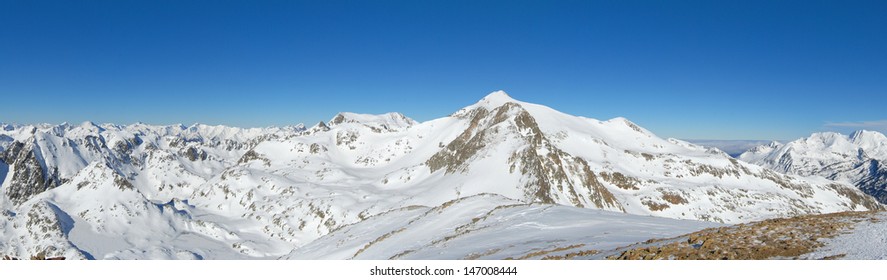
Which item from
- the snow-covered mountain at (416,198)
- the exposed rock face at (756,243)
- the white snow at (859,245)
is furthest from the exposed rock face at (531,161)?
the white snow at (859,245)

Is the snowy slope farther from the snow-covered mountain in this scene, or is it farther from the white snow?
the snow-covered mountain

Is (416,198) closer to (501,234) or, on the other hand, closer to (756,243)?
(501,234)

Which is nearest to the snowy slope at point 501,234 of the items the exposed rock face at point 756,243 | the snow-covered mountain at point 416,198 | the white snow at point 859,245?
the exposed rock face at point 756,243

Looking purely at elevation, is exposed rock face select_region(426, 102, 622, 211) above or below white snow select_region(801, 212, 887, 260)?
above

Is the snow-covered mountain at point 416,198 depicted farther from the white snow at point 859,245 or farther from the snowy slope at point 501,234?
the white snow at point 859,245

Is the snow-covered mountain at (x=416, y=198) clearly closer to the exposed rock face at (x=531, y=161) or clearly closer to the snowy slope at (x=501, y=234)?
the exposed rock face at (x=531, y=161)

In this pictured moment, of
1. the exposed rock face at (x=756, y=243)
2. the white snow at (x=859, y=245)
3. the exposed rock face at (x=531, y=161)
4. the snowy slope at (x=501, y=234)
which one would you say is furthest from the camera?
the exposed rock face at (x=531, y=161)

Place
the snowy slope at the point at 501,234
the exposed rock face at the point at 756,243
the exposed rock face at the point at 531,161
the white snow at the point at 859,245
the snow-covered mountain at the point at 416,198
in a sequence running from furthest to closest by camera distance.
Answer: the snow-covered mountain at the point at 416,198, the exposed rock face at the point at 531,161, the snowy slope at the point at 501,234, the exposed rock face at the point at 756,243, the white snow at the point at 859,245

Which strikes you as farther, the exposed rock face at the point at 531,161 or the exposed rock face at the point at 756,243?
the exposed rock face at the point at 531,161

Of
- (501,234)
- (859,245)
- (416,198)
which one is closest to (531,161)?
(416,198)

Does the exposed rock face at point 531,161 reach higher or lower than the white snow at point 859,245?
higher

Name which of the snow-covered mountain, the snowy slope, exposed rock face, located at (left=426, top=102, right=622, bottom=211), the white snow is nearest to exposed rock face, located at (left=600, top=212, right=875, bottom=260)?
the white snow
